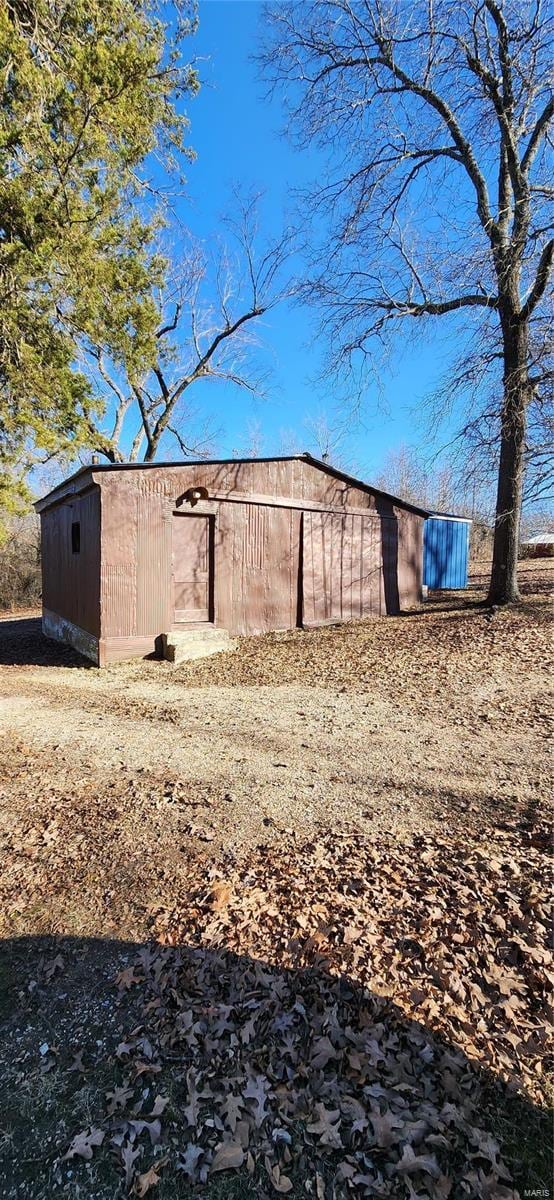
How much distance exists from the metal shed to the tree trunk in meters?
3.03

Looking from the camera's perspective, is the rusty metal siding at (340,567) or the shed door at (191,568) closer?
the shed door at (191,568)

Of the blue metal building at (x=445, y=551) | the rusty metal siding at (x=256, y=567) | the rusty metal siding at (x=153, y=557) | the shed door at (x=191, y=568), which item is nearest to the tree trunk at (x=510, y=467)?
the rusty metal siding at (x=256, y=567)

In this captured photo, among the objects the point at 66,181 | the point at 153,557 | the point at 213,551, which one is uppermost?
the point at 66,181

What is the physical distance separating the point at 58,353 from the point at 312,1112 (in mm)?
8845

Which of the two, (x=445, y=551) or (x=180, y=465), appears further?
(x=445, y=551)

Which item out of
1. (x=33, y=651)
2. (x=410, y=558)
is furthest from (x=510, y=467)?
(x=33, y=651)

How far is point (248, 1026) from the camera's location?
214 cm

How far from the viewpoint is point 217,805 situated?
3936mm

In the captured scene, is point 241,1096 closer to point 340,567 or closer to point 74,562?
point 74,562

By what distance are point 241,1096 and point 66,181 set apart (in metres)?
9.56

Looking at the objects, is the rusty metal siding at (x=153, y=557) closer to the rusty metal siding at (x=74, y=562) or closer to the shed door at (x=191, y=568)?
the shed door at (x=191, y=568)

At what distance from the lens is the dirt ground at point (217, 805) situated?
213 cm

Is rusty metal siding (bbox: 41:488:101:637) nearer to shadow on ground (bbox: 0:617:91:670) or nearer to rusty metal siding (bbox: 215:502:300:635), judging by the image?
shadow on ground (bbox: 0:617:91:670)

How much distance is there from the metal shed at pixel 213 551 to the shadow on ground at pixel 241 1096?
22.0 feet
